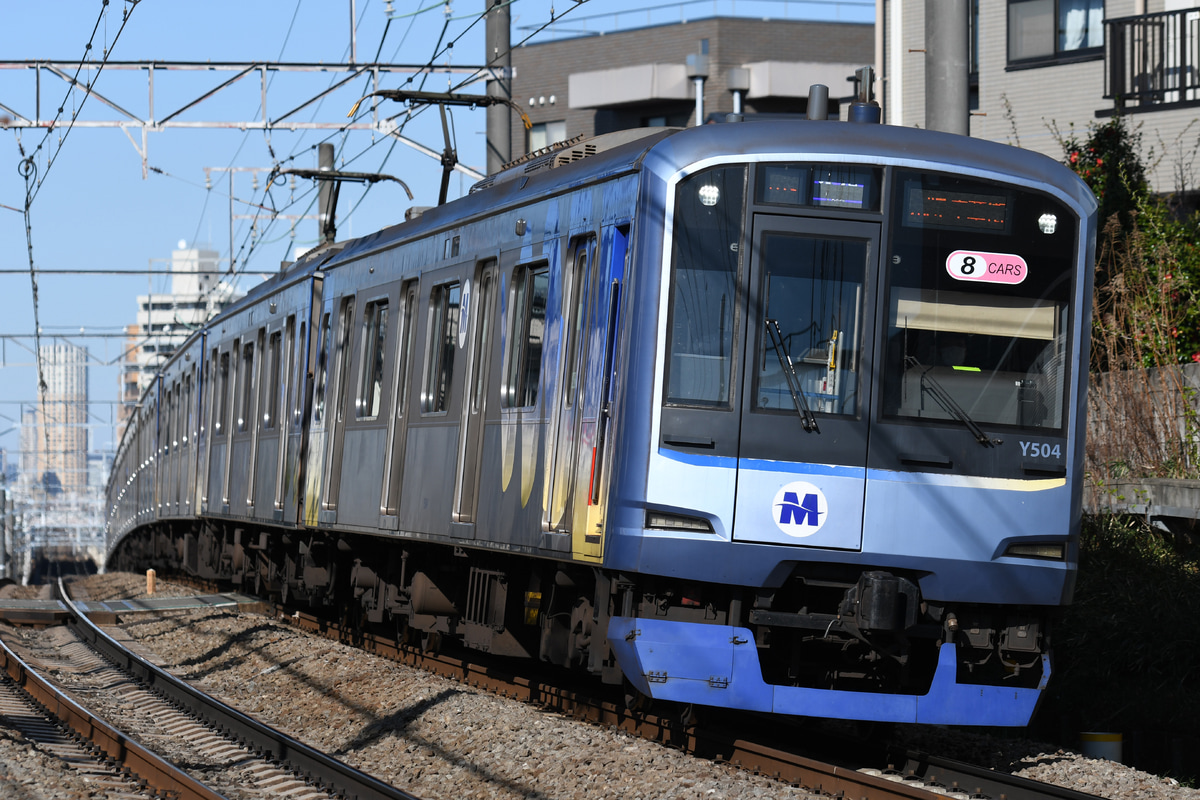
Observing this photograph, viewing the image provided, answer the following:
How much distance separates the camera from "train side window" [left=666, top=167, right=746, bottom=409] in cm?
769

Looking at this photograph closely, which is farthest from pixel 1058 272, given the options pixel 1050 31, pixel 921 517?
pixel 1050 31

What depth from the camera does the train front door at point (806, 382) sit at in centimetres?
757

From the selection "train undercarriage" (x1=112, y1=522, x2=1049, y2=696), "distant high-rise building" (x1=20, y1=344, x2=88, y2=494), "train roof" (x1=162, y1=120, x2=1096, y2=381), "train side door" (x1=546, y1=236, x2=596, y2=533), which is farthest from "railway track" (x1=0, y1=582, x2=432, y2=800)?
"distant high-rise building" (x1=20, y1=344, x2=88, y2=494)

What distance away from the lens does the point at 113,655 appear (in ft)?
47.0

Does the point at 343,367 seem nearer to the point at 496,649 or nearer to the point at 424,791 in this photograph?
the point at 496,649

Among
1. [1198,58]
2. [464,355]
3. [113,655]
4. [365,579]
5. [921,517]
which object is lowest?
[113,655]

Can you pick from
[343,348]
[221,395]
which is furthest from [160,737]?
[221,395]

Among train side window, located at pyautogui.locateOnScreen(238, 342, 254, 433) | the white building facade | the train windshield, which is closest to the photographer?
the train windshield

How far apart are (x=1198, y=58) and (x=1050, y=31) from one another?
297 cm

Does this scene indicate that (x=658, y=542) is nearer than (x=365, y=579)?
Yes

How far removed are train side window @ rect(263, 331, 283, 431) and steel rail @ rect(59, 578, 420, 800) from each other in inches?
104

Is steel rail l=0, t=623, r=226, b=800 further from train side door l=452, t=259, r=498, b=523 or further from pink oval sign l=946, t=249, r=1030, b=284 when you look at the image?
pink oval sign l=946, t=249, r=1030, b=284

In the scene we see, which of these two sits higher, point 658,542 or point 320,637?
point 658,542

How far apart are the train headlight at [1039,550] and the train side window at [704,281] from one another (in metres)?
1.63
